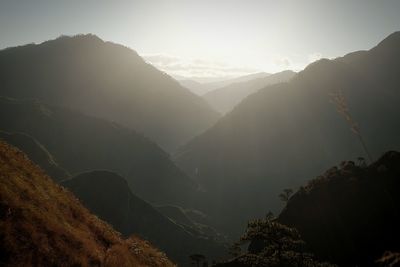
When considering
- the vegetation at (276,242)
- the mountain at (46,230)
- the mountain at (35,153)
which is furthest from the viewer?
the mountain at (35,153)

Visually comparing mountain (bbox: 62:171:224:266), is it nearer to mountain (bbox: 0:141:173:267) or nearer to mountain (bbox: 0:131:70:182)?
mountain (bbox: 0:131:70:182)

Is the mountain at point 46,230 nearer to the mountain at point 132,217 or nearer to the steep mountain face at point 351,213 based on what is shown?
the steep mountain face at point 351,213

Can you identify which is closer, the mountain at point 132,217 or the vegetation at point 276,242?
the vegetation at point 276,242

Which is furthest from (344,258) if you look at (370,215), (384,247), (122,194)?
(122,194)

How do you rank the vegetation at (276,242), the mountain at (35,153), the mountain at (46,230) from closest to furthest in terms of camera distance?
1. the mountain at (46,230)
2. the vegetation at (276,242)
3. the mountain at (35,153)

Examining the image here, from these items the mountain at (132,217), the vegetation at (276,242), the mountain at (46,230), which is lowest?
the mountain at (132,217)

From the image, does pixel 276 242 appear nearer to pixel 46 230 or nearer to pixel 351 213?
pixel 46 230

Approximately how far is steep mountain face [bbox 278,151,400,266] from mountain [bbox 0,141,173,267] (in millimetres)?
38811

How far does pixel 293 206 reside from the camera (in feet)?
225

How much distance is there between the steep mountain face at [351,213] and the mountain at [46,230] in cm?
3881

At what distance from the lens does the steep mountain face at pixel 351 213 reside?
173 ft

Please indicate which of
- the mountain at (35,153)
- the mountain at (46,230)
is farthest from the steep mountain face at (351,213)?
the mountain at (35,153)

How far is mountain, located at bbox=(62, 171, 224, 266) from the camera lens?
4946 inches

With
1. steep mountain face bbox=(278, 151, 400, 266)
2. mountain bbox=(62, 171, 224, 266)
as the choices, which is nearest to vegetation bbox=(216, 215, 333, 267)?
steep mountain face bbox=(278, 151, 400, 266)
